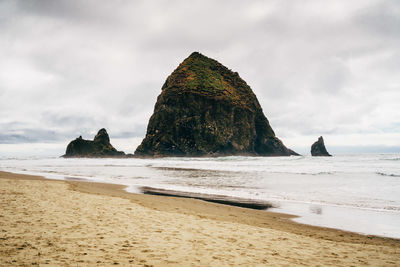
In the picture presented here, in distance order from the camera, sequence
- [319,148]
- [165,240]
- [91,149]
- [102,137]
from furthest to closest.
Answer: [102,137], [319,148], [91,149], [165,240]

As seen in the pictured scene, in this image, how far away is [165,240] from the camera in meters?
5.55

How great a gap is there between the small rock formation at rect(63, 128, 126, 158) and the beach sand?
92.3 m

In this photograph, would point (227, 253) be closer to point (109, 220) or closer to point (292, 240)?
point (292, 240)

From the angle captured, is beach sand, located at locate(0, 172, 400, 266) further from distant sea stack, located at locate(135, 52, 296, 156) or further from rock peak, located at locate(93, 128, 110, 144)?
rock peak, located at locate(93, 128, 110, 144)

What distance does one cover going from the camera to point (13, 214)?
707 centimetres

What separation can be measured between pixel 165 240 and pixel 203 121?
76621mm

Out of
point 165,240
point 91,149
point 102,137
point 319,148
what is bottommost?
point 165,240

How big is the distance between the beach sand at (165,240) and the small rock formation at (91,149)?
92289mm

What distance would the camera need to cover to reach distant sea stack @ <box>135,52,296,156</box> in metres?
80.0

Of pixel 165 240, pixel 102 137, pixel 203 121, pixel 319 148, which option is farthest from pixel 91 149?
pixel 165 240

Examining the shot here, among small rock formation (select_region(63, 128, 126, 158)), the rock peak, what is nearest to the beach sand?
small rock formation (select_region(63, 128, 126, 158))

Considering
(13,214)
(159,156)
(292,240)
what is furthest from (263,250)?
(159,156)

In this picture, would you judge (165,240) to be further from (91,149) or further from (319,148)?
(319,148)

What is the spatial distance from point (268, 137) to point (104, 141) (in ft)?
217
